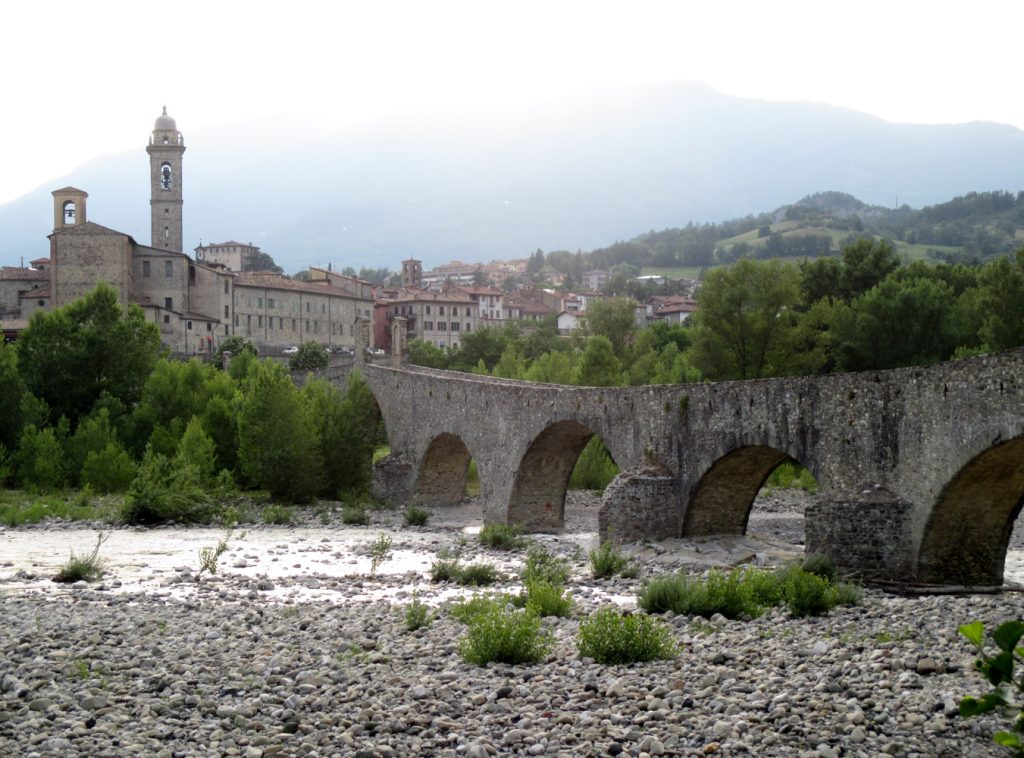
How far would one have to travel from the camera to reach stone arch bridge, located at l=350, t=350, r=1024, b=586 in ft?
53.9

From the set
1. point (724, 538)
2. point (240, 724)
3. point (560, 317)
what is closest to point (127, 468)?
point (724, 538)

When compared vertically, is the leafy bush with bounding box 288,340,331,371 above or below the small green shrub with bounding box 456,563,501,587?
above

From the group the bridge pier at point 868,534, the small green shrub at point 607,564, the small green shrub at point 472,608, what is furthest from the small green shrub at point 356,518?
the bridge pier at point 868,534

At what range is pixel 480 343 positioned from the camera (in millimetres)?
77125

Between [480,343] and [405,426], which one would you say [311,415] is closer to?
[405,426]

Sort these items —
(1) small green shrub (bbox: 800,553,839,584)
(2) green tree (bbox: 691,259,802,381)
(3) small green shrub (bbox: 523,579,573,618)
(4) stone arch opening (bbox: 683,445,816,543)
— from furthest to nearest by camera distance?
(2) green tree (bbox: 691,259,802,381) < (4) stone arch opening (bbox: 683,445,816,543) < (1) small green shrub (bbox: 800,553,839,584) < (3) small green shrub (bbox: 523,579,573,618)

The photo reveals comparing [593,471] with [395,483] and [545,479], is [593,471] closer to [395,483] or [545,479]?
[395,483]

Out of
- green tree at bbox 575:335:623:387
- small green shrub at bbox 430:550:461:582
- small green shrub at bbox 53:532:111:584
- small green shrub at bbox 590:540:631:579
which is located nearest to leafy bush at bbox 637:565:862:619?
small green shrub at bbox 590:540:631:579

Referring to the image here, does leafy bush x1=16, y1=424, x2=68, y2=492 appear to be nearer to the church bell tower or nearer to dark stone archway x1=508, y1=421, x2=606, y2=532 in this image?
dark stone archway x1=508, y1=421, x2=606, y2=532

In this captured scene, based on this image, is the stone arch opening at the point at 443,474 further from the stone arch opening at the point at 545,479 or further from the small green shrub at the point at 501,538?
the small green shrub at the point at 501,538

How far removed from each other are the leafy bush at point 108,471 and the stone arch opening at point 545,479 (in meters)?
15.9

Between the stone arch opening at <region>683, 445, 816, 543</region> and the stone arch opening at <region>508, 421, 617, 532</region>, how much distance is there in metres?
5.58

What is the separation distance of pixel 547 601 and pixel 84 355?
3544 centimetres

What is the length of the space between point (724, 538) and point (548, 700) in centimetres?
1199
